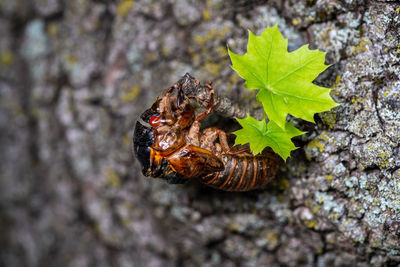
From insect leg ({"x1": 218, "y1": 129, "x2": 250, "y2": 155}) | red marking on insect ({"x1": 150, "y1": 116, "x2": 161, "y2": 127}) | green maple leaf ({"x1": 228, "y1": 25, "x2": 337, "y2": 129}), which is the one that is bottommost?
insect leg ({"x1": 218, "y1": 129, "x2": 250, "y2": 155})

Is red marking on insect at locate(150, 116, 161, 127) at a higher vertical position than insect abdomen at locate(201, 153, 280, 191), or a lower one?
higher

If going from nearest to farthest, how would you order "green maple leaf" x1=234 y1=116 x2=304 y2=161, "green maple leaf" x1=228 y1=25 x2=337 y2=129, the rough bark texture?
"green maple leaf" x1=228 y1=25 x2=337 y2=129 < "green maple leaf" x1=234 y1=116 x2=304 y2=161 < the rough bark texture

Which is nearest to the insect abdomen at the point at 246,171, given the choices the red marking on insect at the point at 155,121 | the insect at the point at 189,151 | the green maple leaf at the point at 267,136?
the insect at the point at 189,151

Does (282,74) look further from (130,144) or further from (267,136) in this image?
(130,144)

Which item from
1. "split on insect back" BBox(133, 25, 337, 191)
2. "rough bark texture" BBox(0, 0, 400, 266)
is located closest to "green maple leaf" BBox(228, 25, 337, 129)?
"split on insect back" BBox(133, 25, 337, 191)

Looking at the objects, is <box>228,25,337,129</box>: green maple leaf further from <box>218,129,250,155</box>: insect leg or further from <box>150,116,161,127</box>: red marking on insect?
<box>150,116,161,127</box>: red marking on insect

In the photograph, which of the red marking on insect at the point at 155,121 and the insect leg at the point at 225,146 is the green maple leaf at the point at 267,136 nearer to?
the insect leg at the point at 225,146

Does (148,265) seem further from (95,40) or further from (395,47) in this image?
(395,47)

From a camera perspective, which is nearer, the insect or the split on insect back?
the split on insect back
